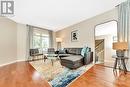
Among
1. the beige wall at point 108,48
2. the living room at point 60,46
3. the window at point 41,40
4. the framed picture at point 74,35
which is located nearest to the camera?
the living room at point 60,46

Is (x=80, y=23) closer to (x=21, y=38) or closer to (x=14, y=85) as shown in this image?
(x=21, y=38)

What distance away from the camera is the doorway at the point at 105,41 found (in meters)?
4.41

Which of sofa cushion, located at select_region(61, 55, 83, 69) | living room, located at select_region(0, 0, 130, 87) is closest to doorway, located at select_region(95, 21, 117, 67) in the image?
living room, located at select_region(0, 0, 130, 87)

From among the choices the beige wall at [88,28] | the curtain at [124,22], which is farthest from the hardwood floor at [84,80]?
the beige wall at [88,28]

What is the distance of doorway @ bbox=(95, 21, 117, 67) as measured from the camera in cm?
441

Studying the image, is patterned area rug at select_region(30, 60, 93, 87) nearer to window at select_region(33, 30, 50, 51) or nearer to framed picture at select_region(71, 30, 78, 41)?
framed picture at select_region(71, 30, 78, 41)

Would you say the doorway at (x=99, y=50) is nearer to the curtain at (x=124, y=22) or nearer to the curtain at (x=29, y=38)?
the curtain at (x=124, y=22)

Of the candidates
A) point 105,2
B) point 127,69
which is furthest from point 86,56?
point 105,2

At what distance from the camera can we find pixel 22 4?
3576 millimetres

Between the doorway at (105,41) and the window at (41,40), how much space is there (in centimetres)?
422

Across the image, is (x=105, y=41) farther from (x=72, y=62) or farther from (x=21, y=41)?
(x=21, y=41)

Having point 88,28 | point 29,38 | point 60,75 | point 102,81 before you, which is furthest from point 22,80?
point 29,38

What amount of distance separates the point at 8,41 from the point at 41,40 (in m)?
2.71

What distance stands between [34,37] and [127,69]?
228 inches
